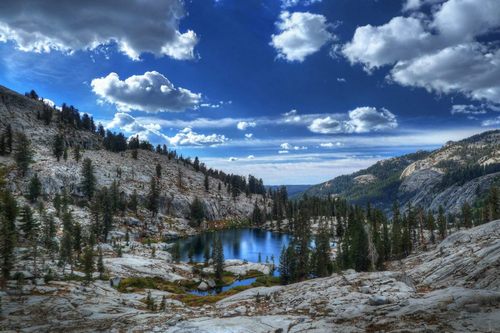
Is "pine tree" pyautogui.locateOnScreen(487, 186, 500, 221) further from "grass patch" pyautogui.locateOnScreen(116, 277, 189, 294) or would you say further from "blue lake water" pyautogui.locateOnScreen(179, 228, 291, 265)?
"grass patch" pyautogui.locateOnScreen(116, 277, 189, 294)

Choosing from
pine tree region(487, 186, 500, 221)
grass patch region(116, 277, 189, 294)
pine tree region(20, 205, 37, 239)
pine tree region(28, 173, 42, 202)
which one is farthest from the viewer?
pine tree region(28, 173, 42, 202)

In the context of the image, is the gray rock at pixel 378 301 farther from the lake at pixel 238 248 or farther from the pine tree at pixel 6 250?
the lake at pixel 238 248

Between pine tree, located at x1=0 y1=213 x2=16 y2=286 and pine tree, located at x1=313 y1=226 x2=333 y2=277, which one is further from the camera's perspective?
pine tree, located at x1=313 y1=226 x2=333 y2=277

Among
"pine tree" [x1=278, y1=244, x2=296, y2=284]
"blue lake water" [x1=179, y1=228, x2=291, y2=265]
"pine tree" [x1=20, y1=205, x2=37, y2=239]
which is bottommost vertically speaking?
"blue lake water" [x1=179, y1=228, x2=291, y2=265]

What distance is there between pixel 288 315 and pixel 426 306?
16.1 meters

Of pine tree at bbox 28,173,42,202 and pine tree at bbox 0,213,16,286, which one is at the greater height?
pine tree at bbox 28,173,42,202

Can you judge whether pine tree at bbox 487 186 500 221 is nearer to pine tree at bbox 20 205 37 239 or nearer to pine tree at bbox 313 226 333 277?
pine tree at bbox 313 226 333 277

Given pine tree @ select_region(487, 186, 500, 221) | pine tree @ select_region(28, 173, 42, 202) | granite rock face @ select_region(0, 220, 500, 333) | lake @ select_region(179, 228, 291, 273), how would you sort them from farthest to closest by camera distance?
lake @ select_region(179, 228, 291, 273)
pine tree @ select_region(28, 173, 42, 202)
pine tree @ select_region(487, 186, 500, 221)
granite rock face @ select_region(0, 220, 500, 333)

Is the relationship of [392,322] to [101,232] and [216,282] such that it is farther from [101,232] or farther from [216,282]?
[101,232]

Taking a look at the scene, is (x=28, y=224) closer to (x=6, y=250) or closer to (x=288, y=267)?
(x=6, y=250)

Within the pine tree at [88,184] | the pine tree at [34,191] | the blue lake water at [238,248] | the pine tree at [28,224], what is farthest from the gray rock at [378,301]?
the pine tree at [88,184]

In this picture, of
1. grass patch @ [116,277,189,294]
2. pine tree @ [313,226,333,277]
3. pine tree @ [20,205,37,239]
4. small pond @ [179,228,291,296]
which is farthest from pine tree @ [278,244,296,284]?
pine tree @ [20,205,37,239]

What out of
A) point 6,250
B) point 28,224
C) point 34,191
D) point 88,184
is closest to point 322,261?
point 6,250

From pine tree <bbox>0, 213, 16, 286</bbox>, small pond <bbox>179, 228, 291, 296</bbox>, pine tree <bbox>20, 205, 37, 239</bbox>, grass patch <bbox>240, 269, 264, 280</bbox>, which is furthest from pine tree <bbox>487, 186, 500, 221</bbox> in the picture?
pine tree <bbox>20, 205, 37, 239</bbox>
